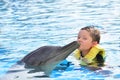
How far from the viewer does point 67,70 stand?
22.6 feet

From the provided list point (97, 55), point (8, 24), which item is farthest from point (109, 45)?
point (8, 24)

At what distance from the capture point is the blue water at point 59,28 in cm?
698

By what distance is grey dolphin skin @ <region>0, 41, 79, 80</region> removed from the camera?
242 inches

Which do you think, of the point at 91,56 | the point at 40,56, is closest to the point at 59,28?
the point at 91,56

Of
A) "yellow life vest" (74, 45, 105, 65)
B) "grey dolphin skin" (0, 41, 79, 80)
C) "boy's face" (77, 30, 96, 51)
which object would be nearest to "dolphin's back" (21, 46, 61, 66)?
"grey dolphin skin" (0, 41, 79, 80)

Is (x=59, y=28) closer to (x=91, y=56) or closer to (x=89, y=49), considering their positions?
(x=89, y=49)

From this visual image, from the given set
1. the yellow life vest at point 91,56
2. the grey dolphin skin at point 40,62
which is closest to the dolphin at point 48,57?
the grey dolphin skin at point 40,62

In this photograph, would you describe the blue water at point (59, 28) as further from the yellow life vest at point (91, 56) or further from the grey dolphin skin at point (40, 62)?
the grey dolphin skin at point (40, 62)

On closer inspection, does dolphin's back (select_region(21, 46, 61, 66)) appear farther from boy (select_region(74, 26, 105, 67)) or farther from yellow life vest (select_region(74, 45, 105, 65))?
yellow life vest (select_region(74, 45, 105, 65))

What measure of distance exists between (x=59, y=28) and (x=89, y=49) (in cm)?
391

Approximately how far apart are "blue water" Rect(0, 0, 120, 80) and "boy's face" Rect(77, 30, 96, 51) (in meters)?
0.38

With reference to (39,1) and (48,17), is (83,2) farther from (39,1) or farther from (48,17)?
(48,17)

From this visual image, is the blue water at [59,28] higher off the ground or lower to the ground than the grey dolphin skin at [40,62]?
higher

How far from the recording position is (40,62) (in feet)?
20.6
